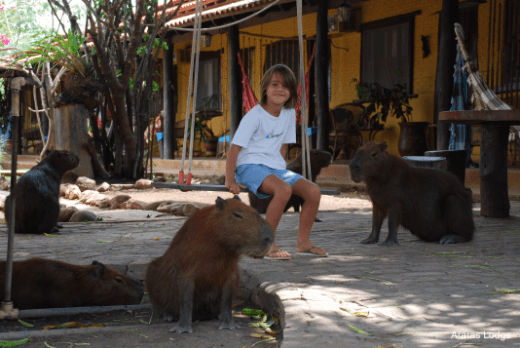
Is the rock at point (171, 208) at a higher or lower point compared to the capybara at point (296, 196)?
lower

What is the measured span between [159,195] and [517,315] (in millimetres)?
7398

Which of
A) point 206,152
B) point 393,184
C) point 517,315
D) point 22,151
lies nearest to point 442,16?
point 393,184

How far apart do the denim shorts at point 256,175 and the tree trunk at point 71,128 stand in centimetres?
743

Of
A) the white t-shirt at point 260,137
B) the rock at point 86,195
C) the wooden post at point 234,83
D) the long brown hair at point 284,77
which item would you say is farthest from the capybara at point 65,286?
the wooden post at point 234,83

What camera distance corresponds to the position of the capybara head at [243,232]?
266 cm

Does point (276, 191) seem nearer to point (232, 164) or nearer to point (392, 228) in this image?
point (232, 164)

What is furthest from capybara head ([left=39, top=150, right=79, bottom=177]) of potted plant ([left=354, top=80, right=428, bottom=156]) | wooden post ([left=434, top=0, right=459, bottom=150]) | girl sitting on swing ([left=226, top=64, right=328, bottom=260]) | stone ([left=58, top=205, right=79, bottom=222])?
potted plant ([left=354, top=80, right=428, bottom=156])

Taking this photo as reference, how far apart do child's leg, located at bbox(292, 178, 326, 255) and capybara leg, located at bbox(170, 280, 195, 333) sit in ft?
4.86

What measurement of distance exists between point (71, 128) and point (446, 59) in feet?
22.8

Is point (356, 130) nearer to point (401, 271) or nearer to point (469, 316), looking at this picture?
point (401, 271)

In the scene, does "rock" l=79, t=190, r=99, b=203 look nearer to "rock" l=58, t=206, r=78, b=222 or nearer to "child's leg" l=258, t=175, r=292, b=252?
"rock" l=58, t=206, r=78, b=222

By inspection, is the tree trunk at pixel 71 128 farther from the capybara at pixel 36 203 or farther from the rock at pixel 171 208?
the capybara at pixel 36 203

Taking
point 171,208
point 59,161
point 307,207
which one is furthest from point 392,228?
point 59,161

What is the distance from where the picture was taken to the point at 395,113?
10.8 metres
